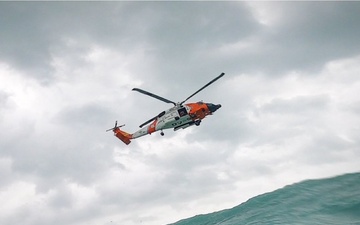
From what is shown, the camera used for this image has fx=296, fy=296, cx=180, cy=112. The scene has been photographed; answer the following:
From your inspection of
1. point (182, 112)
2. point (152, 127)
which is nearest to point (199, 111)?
point (182, 112)

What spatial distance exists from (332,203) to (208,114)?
114 feet

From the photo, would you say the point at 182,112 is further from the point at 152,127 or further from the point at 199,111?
the point at 152,127

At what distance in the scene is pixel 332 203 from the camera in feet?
172

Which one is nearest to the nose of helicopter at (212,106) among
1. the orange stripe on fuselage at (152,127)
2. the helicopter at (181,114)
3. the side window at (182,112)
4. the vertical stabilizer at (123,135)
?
the helicopter at (181,114)

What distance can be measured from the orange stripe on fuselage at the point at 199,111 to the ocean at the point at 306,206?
2682 cm

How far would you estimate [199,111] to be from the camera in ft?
107

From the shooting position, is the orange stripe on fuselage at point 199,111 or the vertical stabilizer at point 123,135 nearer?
the orange stripe on fuselage at point 199,111

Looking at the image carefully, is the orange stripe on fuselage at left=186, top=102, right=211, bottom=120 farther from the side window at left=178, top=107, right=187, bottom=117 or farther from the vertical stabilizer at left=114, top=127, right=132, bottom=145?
the vertical stabilizer at left=114, top=127, right=132, bottom=145

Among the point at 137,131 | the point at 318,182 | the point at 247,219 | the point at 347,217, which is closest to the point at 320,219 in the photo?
the point at 347,217

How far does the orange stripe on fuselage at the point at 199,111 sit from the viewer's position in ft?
107

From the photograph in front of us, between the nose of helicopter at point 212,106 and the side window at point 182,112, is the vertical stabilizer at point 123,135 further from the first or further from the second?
the nose of helicopter at point 212,106

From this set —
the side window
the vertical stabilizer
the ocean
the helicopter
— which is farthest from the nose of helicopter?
the ocean

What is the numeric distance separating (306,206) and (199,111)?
34.6 m

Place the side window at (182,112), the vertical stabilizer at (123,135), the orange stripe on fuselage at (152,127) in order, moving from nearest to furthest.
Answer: the side window at (182,112), the orange stripe on fuselage at (152,127), the vertical stabilizer at (123,135)
